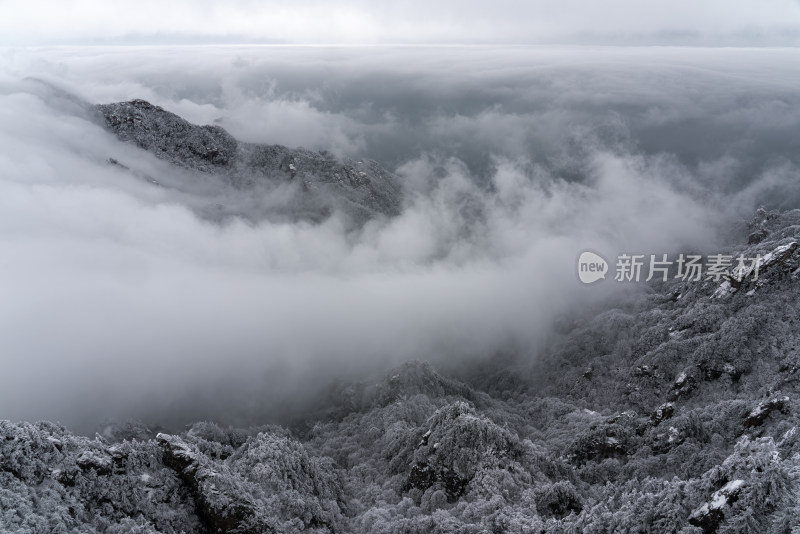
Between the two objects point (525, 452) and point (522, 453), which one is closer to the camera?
point (522, 453)

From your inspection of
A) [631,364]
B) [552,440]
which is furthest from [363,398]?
[631,364]

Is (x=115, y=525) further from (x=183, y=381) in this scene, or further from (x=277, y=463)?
(x=183, y=381)

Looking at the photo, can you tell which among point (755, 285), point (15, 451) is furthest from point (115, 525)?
point (755, 285)

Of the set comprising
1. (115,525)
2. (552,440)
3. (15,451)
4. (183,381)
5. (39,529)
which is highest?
(15,451)

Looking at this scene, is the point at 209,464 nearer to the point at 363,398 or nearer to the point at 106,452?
the point at 106,452

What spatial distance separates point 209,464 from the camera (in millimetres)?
63375

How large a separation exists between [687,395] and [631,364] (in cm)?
3145

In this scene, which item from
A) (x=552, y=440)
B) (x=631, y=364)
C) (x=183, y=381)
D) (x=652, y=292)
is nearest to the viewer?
(x=552, y=440)

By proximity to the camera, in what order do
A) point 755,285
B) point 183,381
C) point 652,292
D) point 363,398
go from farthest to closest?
point 652,292, point 183,381, point 363,398, point 755,285

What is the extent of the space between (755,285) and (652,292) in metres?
68.5

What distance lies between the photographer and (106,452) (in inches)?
2196

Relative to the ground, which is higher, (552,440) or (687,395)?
(687,395)

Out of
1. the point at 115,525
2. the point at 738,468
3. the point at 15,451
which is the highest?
the point at 738,468

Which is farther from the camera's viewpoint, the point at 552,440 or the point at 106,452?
the point at 552,440
